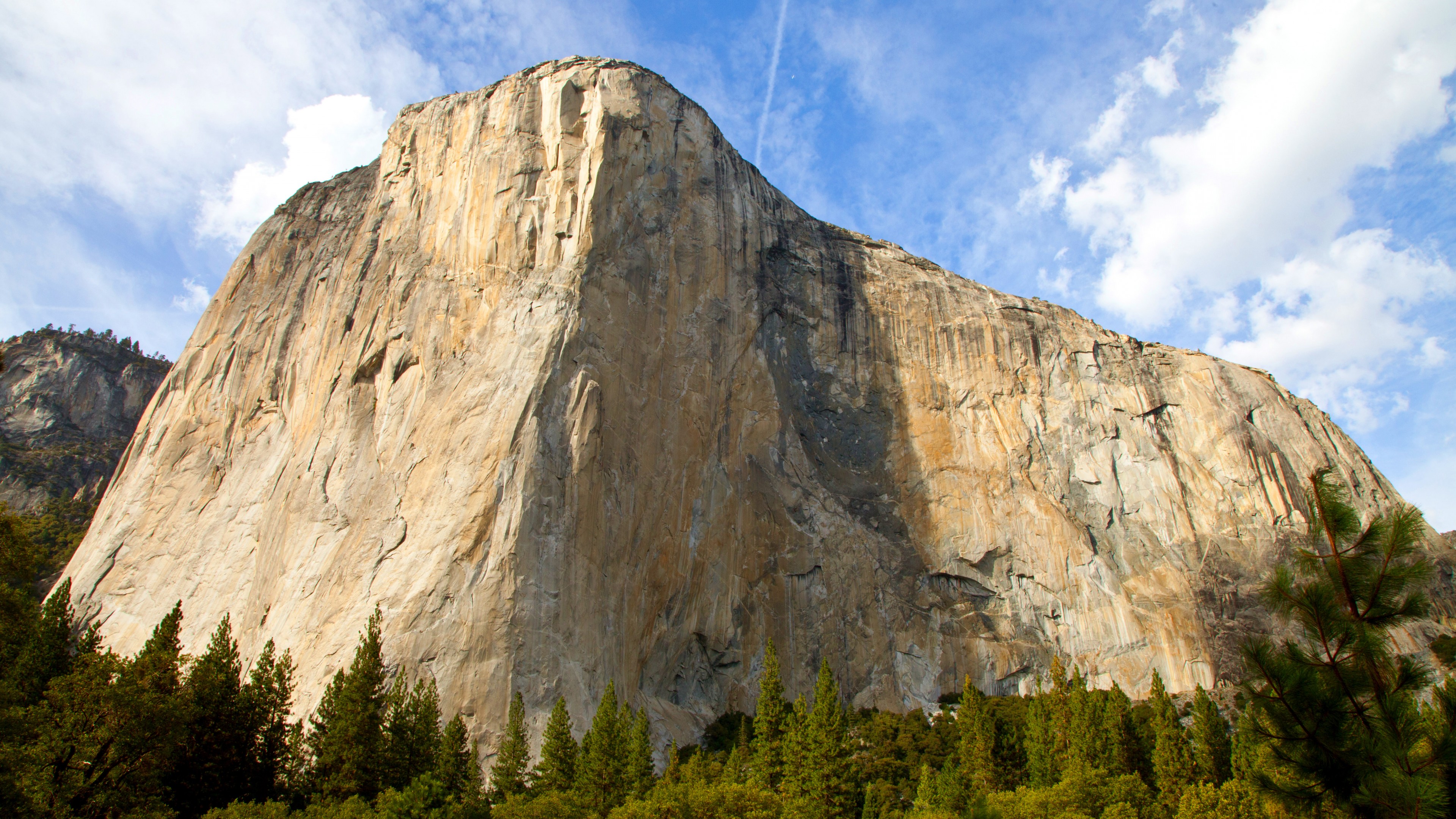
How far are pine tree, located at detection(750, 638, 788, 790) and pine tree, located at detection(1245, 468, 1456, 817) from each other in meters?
19.3

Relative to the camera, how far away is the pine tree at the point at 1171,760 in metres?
28.3

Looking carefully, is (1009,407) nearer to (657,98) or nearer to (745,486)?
(745,486)

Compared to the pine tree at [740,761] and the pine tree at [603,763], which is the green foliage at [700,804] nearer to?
the pine tree at [740,761]

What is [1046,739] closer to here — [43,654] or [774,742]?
[774,742]

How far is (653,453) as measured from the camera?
38.2 metres

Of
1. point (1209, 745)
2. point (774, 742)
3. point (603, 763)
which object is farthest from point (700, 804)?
point (1209, 745)

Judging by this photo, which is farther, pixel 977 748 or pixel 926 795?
pixel 977 748

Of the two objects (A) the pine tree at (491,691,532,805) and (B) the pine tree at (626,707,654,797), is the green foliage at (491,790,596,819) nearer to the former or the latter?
(A) the pine tree at (491,691,532,805)

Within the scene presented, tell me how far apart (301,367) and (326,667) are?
→ 1890 centimetres

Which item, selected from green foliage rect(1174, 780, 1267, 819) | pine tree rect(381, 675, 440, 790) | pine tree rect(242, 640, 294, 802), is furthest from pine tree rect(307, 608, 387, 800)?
green foliage rect(1174, 780, 1267, 819)

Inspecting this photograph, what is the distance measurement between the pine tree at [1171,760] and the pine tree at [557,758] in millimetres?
18332

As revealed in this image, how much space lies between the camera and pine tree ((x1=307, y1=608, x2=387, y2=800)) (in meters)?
23.0

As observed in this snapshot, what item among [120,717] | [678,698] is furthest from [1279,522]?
[120,717]

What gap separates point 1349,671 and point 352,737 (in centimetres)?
2260
